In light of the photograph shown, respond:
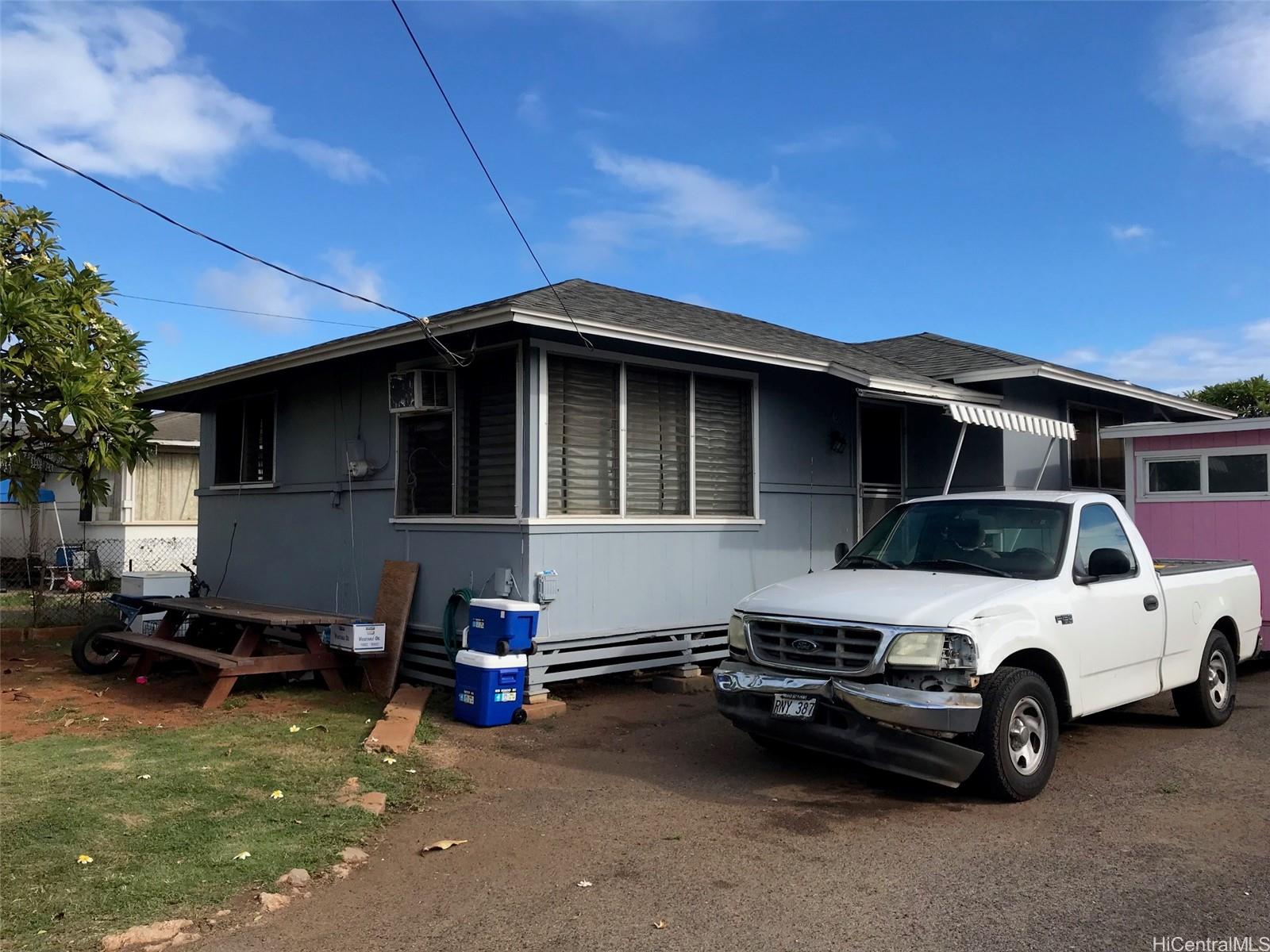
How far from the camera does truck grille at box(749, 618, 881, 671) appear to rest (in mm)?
5637

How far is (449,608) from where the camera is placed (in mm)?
8797

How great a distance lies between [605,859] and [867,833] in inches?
55.5

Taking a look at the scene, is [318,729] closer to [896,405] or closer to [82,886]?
[82,886]

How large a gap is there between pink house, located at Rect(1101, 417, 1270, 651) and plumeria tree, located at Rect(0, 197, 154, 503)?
11314 millimetres

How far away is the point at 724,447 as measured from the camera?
10242 millimetres

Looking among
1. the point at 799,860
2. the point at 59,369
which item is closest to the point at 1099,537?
the point at 799,860

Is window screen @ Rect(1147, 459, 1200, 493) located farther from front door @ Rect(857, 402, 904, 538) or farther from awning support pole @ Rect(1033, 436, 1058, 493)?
front door @ Rect(857, 402, 904, 538)

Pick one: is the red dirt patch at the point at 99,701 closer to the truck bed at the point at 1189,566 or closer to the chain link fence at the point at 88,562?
the truck bed at the point at 1189,566

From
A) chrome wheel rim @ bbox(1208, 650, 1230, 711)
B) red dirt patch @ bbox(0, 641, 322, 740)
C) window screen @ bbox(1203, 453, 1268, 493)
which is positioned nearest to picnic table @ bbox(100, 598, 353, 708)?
red dirt patch @ bbox(0, 641, 322, 740)

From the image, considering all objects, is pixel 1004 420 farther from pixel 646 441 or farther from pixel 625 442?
pixel 625 442

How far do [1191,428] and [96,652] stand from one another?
12148mm

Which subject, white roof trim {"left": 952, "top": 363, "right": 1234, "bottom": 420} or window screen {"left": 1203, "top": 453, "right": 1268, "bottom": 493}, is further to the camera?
white roof trim {"left": 952, "top": 363, "right": 1234, "bottom": 420}

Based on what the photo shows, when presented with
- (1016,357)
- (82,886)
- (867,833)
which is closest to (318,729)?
(82,886)

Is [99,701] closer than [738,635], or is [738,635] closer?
[738,635]
